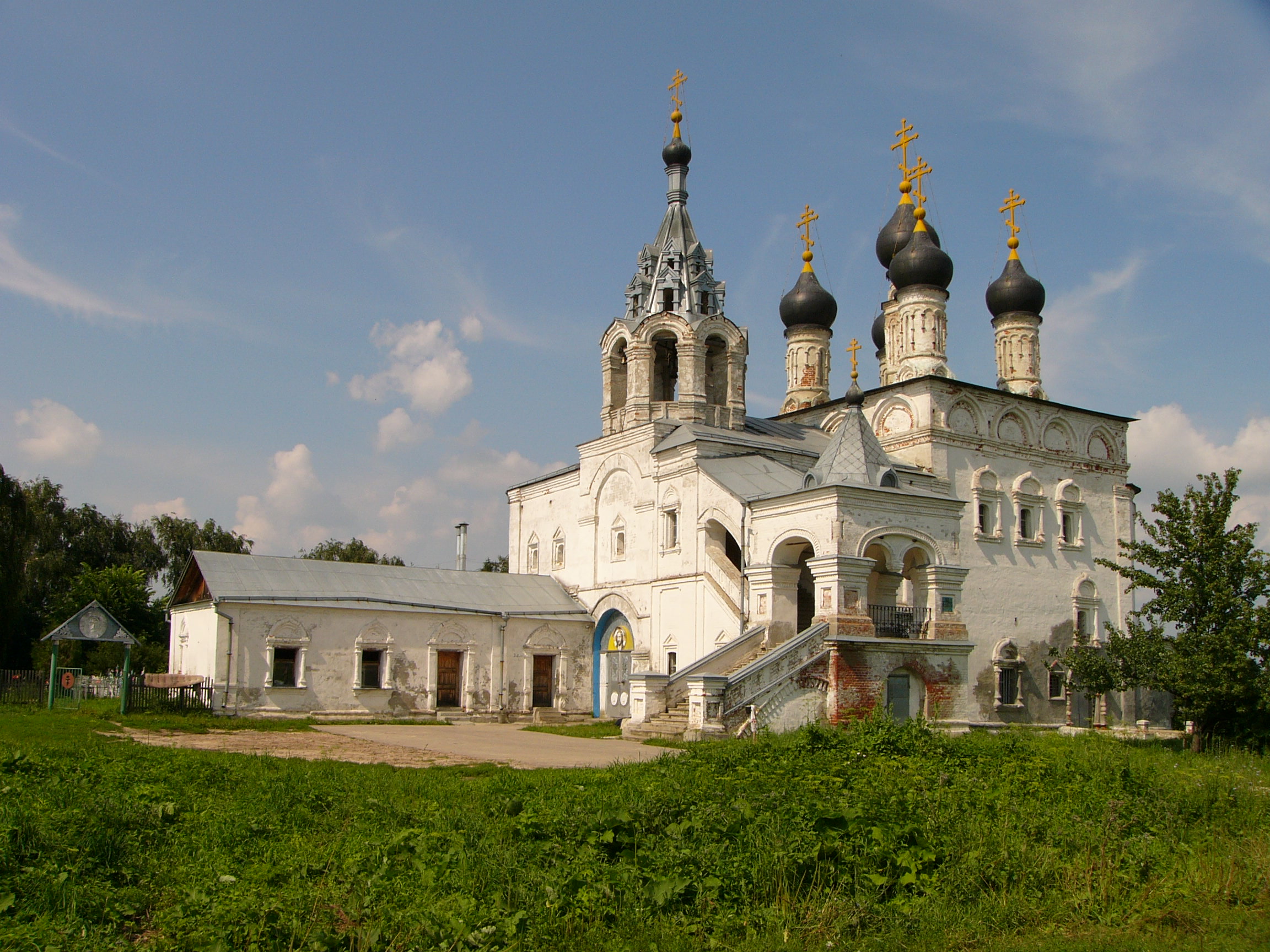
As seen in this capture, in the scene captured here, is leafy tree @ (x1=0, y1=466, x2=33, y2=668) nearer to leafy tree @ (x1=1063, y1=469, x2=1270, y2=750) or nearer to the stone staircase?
the stone staircase

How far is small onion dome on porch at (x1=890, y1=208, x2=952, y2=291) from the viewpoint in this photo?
92.4 ft

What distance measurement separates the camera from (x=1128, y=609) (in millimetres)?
28422

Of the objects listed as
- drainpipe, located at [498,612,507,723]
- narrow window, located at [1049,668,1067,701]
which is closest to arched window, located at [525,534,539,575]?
drainpipe, located at [498,612,507,723]

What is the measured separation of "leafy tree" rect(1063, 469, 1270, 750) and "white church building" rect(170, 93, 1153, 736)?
10.6 ft

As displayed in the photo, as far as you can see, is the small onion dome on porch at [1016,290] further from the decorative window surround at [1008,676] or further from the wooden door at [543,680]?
the wooden door at [543,680]

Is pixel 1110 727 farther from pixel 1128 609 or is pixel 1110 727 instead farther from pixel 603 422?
pixel 603 422

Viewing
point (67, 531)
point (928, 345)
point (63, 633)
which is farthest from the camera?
point (67, 531)

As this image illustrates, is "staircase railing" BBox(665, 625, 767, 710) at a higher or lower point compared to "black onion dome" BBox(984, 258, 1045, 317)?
lower

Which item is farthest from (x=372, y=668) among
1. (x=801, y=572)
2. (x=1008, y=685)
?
(x=1008, y=685)

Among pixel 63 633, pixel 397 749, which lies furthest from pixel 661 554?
pixel 63 633

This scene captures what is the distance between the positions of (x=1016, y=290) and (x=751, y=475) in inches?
467

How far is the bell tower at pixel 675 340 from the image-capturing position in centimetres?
2509

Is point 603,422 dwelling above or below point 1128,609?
above

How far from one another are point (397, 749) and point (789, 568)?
7970mm
